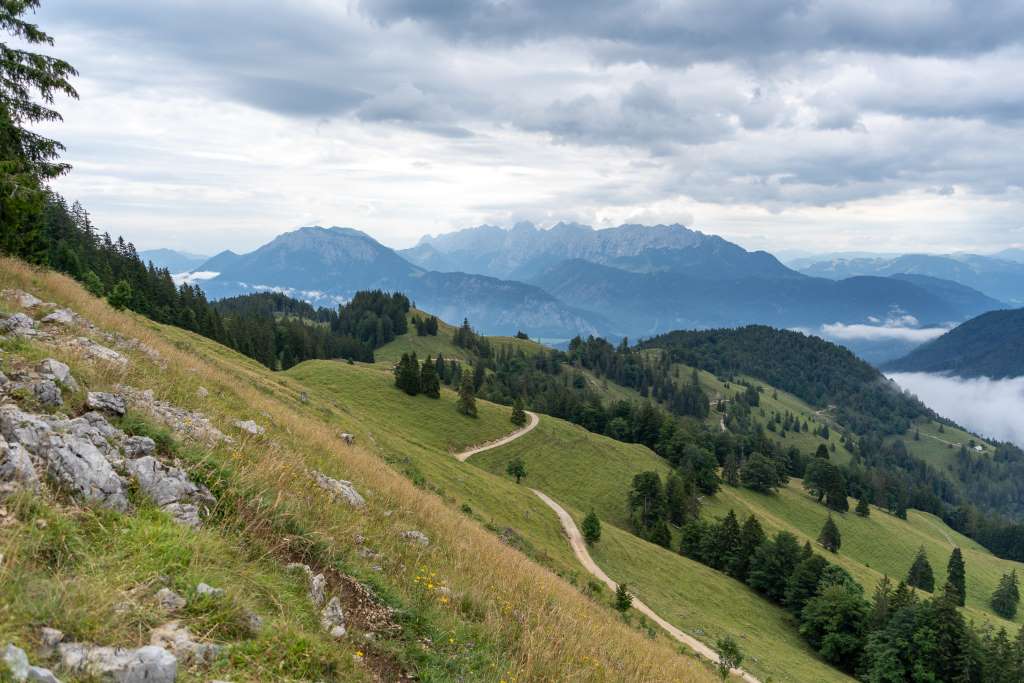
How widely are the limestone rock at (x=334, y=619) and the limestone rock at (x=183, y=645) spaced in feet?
5.72

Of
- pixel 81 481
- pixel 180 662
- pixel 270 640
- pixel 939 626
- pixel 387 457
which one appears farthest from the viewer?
pixel 939 626

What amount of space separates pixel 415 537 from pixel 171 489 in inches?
228

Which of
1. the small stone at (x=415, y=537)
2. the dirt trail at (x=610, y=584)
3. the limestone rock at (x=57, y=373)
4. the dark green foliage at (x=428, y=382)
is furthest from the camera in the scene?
the dark green foliage at (x=428, y=382)

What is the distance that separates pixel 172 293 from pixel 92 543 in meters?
120

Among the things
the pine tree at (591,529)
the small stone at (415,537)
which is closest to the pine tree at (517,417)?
the pine tree at (591,529)

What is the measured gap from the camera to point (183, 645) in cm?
545

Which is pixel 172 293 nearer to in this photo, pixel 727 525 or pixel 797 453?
pixel 727 525

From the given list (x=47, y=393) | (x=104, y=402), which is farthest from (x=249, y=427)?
(x=47, y=393)

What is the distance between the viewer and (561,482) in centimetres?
8738

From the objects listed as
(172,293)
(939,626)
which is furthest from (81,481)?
(172,293)

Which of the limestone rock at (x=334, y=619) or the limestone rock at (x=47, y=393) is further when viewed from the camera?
the limestone rock at (x=47, y=393)

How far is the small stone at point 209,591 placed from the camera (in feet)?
20.5

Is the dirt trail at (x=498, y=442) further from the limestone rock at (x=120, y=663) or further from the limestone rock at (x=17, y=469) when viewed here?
the limestone rock at (x=120, y=663)

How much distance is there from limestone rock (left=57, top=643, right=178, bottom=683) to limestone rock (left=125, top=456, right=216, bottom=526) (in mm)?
2857
